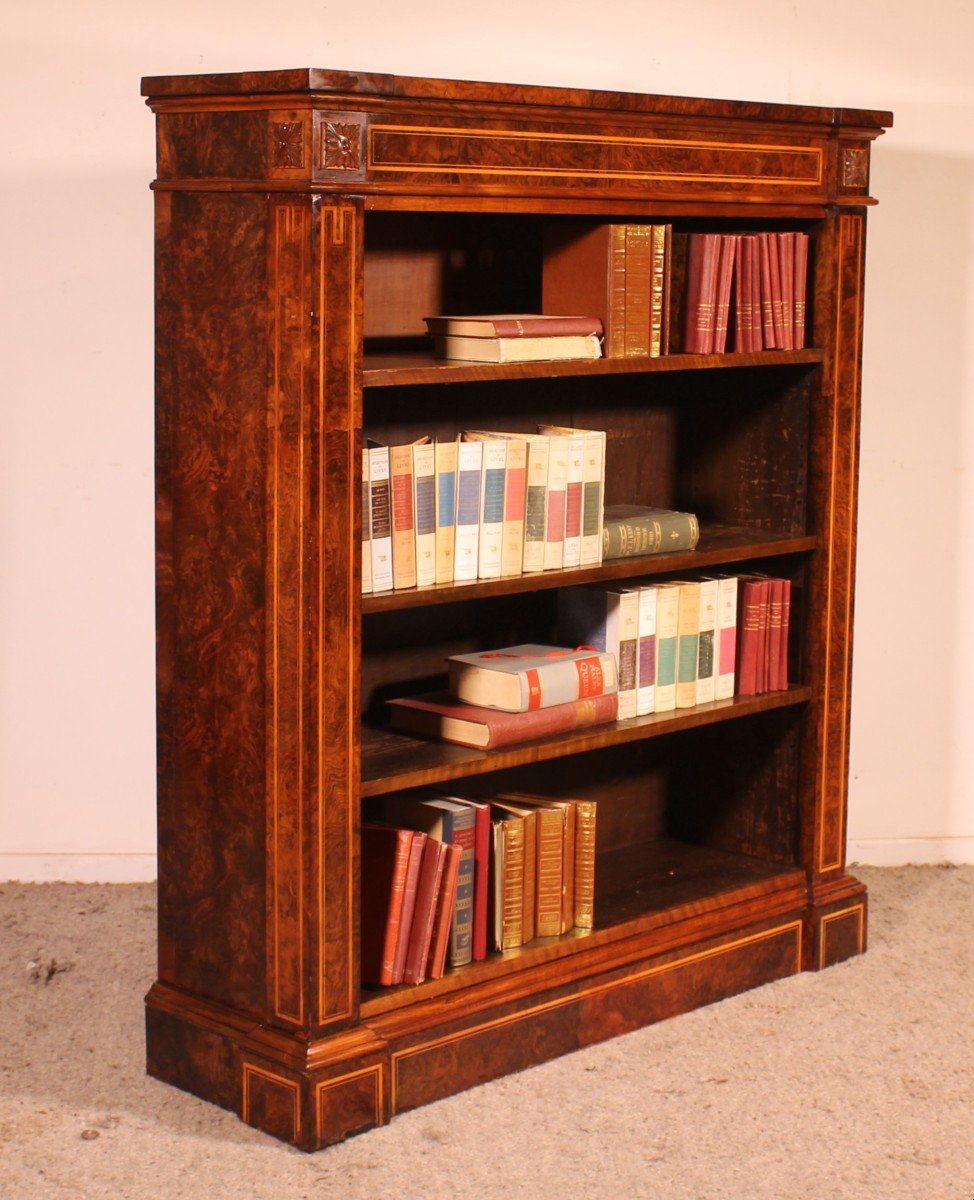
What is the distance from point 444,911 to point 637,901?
0.58 m

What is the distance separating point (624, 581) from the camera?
3621 mm

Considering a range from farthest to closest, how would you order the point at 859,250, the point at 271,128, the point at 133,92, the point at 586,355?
the point at 133,92
the point at 859,250
the point at 586,355
the point at 271,128

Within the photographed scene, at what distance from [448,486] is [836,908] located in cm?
139

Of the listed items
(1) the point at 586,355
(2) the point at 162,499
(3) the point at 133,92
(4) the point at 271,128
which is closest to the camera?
(4) the point at 271,128

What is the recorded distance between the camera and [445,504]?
3088 millimetres

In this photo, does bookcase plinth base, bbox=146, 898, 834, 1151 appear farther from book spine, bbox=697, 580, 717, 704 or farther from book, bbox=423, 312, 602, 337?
book, bbox=423, 312, 602, 337

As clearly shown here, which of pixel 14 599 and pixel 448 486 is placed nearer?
pixel 448 486

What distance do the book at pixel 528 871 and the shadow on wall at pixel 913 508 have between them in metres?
1.40

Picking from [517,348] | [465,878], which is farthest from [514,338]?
[465,878]

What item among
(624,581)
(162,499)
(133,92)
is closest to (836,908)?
(624,581)

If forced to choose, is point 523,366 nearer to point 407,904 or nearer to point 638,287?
point 638,287

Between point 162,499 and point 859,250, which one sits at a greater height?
point 859,250

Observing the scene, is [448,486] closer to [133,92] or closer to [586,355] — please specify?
[586,355]

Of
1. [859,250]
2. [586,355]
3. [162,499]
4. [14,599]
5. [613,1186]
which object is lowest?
[613,1186]
